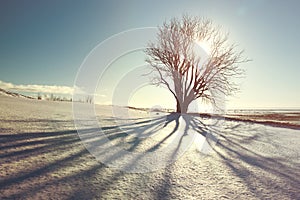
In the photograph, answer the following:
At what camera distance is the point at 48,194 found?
2.24 meters

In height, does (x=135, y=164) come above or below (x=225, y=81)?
below

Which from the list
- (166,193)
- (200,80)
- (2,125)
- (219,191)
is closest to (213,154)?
(219,191)

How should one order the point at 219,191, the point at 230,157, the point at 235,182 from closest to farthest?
the point at 219,191, the point at 235,182, the point at 230,157

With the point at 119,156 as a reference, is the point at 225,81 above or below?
above

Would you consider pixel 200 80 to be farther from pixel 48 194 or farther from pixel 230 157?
pixel 48 194

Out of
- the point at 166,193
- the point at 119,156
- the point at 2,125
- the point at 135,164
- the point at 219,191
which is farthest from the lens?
the point at 2,125

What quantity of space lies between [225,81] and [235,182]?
762 inches

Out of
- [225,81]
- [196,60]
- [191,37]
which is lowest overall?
[225,81]

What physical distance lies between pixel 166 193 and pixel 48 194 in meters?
1.36

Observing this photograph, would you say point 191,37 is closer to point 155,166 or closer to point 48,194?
point 155,166

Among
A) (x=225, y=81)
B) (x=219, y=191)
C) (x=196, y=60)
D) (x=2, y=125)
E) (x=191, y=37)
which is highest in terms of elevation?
(x=191, y=37)

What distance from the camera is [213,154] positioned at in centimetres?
479

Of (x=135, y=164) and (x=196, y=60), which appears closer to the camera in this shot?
(x=135, y=164)

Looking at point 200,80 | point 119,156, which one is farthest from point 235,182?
point 200,80
